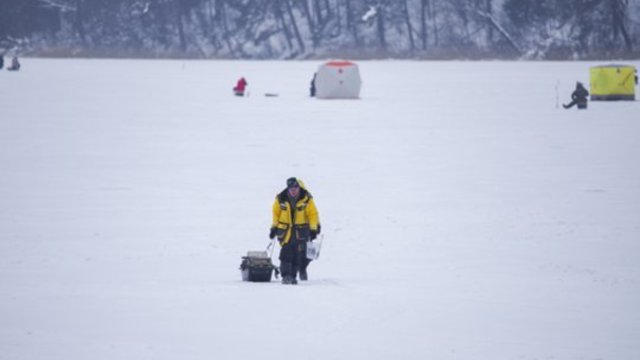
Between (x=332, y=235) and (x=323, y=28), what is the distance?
4276 inches

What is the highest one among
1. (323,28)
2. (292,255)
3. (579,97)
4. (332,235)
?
(292,255)

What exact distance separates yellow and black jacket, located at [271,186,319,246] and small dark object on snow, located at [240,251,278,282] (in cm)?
37

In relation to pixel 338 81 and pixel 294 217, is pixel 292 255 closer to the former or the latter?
pixel 294 217

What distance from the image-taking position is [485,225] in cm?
1838

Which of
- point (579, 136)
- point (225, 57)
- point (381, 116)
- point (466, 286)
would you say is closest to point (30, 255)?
point (466, 286)

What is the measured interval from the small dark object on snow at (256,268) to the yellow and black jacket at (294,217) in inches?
14.5

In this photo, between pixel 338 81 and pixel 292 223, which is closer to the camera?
pixel 292 223

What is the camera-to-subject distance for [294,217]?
13.5 m

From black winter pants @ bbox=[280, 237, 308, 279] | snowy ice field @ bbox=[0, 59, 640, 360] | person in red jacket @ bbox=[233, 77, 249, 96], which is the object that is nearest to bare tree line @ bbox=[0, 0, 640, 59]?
person in red jacket @ bbox=[233, 77, 249, 96]

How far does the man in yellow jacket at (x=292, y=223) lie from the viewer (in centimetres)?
1344

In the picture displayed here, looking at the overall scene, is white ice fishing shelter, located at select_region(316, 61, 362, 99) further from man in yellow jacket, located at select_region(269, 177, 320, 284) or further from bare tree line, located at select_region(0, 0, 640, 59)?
bare tree line, located at select_region(0, 0, 640, 59)

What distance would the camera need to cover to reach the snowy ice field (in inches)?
419

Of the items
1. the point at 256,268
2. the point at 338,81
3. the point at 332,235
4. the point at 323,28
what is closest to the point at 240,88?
the point at 338,81

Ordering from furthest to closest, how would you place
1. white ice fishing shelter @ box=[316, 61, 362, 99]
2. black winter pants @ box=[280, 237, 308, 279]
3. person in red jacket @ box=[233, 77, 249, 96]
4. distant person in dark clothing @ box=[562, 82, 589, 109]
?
person in red jacket @ box=[233, 77, 249, 96], white ice fishing shelter @ box=[316, 61, 362, 99], distant person in dark clothing @ box=[562, 82, 589, 109], black winter pants @ box=[280, 237, 308, 279]
